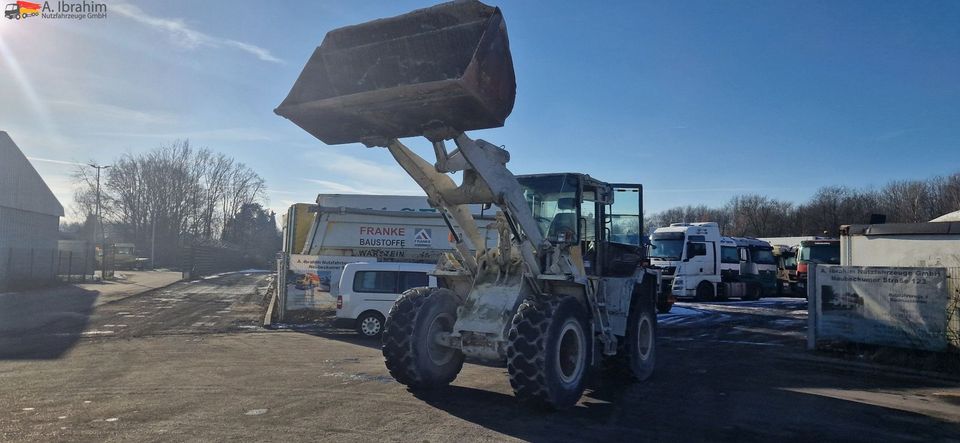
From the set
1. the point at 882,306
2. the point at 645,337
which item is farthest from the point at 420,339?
the point at 882,306

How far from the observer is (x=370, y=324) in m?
14.9

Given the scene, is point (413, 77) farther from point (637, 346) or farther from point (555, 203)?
point (637, 346)

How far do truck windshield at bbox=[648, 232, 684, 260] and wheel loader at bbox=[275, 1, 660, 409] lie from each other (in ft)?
56.4

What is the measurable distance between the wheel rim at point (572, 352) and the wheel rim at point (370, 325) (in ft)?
26.8

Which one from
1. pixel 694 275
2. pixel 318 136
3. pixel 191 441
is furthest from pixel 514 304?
pixel 694 275

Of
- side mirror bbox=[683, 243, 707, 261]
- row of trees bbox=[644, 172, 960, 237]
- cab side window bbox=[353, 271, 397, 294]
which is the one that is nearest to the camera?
cab side window bbox=[353, 271, 397, 294]

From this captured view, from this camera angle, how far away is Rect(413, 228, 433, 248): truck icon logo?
63.8 feet

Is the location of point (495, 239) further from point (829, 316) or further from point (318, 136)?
point (829, 316)

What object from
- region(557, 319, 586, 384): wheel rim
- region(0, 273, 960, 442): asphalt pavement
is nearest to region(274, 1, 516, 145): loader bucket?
region(557, 319, 586, 384): wheel rim

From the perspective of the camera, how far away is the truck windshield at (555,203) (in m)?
8.78

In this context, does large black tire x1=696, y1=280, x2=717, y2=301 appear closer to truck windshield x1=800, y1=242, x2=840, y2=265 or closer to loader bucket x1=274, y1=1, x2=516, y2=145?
truck windshield x1=800, y1=242, x2=840, y2=265

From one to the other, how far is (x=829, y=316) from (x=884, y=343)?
1.06 m

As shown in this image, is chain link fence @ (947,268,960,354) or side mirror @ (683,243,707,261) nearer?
chain link fence @ (947,268,960,354)

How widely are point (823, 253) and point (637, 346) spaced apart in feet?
80.3
